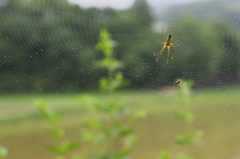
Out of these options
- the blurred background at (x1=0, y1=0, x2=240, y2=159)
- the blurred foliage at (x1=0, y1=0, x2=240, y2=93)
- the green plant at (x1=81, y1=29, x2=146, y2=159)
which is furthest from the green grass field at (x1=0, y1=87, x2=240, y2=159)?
the green plant at (x1=81, y1=29, x2=146, y2=159)

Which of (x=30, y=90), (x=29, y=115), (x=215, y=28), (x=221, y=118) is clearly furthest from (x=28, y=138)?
(x=215, y=28)

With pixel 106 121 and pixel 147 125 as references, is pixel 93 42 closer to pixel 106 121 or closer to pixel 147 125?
pixel 147 125

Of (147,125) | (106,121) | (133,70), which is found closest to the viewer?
(106,121)

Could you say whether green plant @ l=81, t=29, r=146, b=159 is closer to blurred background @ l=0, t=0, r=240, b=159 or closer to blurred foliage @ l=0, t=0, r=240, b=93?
blurred foliage @ l=0, t=0, r=240, b=93

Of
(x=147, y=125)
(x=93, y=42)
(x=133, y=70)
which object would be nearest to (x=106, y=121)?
(x=133, y=70)

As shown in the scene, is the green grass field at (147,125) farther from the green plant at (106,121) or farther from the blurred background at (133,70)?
the green plant at (106,121)

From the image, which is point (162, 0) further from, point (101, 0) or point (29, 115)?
point (29, 115)
